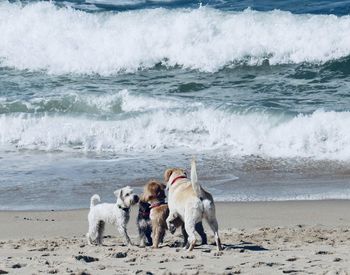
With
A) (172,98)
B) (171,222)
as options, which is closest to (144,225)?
(171,222)

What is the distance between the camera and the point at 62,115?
15984 mm

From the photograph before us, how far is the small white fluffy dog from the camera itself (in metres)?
9.06

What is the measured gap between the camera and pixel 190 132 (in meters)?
14.6

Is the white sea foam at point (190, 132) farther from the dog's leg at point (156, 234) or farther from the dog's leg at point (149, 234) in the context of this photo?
the dog's leg at point (156, 234)

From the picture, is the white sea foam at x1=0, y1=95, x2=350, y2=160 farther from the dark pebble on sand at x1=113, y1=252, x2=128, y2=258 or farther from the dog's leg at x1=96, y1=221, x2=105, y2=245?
the dark pebble on sand at x1=113, y1=252, x2=128, y2=258

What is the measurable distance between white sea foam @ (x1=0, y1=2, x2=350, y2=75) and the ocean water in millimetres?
30

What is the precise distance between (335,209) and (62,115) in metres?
6.80

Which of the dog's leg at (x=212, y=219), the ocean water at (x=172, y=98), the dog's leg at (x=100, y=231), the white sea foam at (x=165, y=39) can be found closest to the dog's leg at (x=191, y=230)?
the dog's leg at (x=212, y=219)

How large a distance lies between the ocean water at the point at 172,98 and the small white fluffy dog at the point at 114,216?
1920 millimetres

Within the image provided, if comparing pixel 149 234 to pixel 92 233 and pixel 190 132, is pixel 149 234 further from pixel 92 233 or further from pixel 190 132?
pixel 190 132

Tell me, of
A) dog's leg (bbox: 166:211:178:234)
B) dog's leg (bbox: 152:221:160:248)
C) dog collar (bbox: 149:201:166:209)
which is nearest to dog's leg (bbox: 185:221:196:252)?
dog's leg (bbox: 166:211:178:234)

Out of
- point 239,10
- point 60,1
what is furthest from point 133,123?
point 60,1

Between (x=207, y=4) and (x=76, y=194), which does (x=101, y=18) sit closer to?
(x=207, y=4)

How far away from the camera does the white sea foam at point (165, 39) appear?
19453mm
